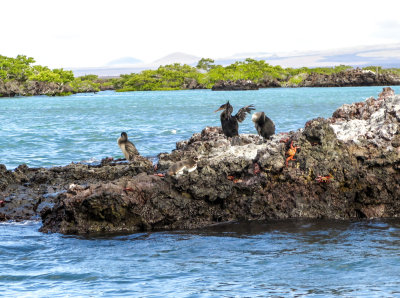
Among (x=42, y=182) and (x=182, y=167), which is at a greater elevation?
(x=182, y=167)

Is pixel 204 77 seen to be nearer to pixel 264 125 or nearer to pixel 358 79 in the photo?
pixel 358 79

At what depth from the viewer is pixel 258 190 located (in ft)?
29.8

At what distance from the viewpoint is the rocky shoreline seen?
28.5ft

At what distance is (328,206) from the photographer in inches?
361

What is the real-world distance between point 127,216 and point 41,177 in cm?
399

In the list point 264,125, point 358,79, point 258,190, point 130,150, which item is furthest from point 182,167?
point 358,79

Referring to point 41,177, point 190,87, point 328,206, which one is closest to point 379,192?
point 328,206

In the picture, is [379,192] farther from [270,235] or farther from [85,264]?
[85,264]

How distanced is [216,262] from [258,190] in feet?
6.96

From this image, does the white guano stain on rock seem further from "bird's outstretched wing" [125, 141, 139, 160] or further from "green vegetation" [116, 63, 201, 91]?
"green vegetation" [116, 63, 201, 91]

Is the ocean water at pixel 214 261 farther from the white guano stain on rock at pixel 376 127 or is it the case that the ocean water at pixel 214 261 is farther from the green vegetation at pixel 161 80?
the green vegetation at pixel 161 80

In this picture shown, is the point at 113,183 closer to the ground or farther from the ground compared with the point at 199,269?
farther from the ground

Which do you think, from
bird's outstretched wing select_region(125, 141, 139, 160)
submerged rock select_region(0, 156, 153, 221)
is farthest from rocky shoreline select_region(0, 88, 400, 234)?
bird's outstretched wing select_region(125, 141, 139, 160)

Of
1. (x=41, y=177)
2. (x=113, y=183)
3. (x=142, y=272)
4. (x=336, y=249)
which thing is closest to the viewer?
(x=142, y=272)
